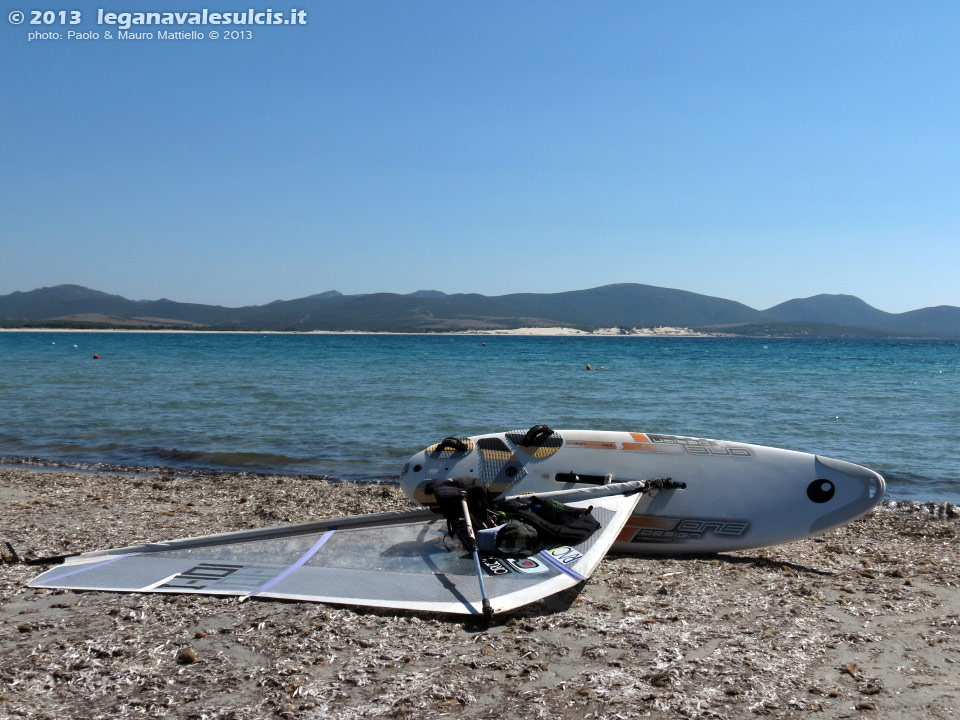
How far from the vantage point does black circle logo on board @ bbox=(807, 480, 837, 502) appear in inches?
299

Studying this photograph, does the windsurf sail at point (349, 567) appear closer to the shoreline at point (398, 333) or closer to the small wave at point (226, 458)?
the small wave at point (226, 458)

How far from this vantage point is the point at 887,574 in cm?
701

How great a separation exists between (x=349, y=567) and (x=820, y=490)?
4.78 m

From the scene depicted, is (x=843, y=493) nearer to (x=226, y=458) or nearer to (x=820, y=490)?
(x=820, y=490)

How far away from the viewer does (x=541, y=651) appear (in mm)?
4832

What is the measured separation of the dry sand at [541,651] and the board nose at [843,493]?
0.54 meters

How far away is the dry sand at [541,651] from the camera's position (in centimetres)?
415

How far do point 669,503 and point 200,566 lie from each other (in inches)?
175

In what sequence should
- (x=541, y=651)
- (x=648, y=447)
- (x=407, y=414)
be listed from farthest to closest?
(x=407, y=414) → (x=648, y=447) → (x=541, y=651)

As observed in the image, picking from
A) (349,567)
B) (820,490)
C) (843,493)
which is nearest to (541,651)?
(349,567)

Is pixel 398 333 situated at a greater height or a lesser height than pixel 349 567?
greater

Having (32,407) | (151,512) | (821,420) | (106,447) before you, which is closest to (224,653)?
(151,512)

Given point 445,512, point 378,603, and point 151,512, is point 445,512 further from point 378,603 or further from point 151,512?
point 151,512

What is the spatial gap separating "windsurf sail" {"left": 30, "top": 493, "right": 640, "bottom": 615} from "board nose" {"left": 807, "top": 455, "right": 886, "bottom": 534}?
2.01m
